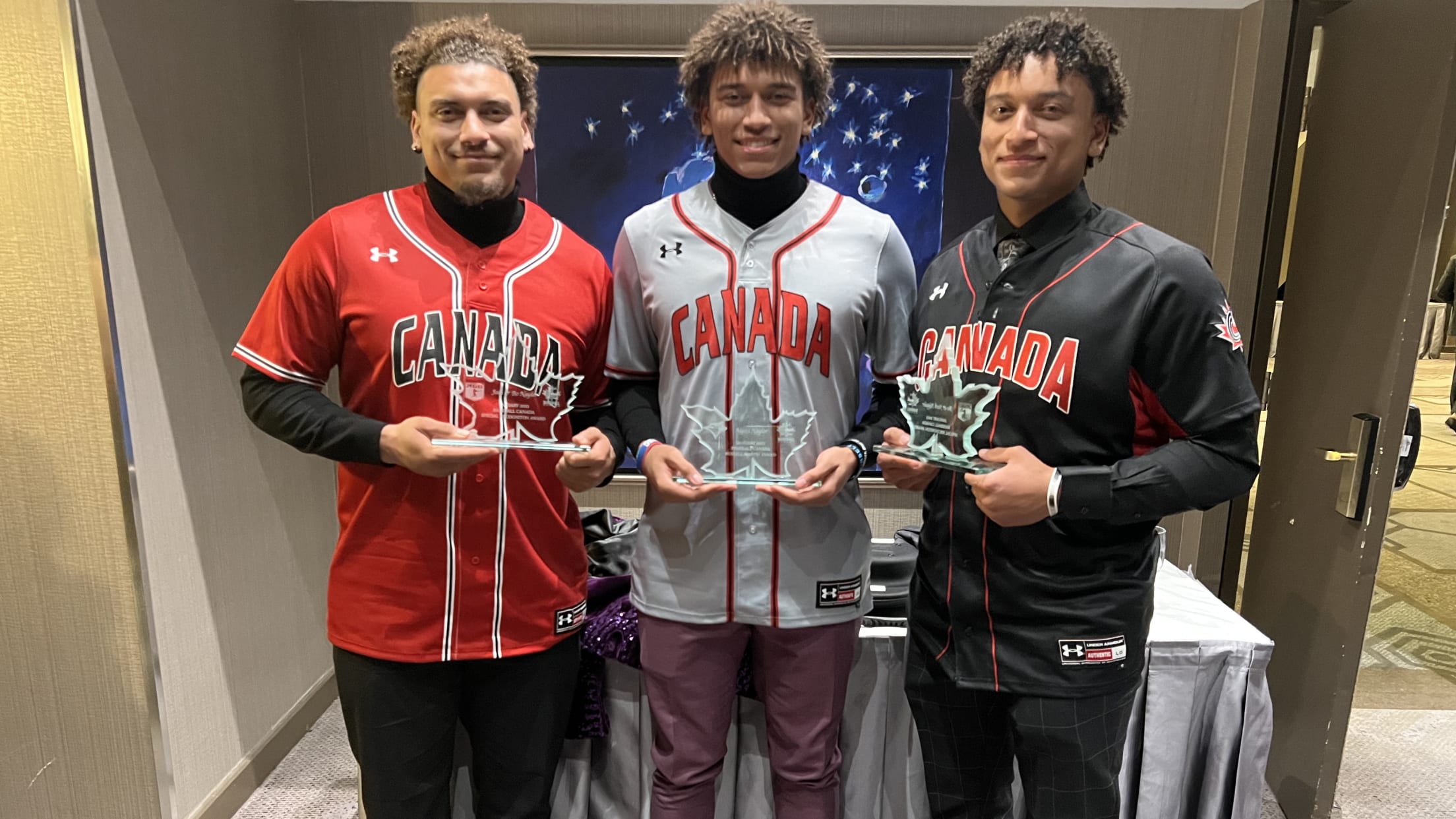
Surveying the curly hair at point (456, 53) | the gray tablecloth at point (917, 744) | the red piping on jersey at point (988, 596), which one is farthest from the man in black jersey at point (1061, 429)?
the curly hair at point (456, 53)

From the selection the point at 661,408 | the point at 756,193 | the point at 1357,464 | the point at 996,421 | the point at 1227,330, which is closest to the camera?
the point at 1227,330

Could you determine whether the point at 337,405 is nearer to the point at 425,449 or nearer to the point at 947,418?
the point at 425,449

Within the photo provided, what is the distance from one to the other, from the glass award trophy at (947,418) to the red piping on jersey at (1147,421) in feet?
0.69

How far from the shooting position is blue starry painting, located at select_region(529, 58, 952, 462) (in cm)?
256

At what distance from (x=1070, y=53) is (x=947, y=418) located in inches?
22.9

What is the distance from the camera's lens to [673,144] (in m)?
2.62

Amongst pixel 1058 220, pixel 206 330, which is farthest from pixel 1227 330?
pixel 206 330

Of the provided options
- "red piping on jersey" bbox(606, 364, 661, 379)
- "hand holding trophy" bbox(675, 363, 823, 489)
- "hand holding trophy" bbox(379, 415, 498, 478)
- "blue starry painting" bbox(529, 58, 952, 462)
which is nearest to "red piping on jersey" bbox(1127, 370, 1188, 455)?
"hand holding trophy" bbox(675, 363, 823, 489)

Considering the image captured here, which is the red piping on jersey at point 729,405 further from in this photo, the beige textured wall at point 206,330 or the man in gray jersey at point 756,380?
the beige textured wall at point 206,330

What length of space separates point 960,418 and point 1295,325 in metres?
1.68

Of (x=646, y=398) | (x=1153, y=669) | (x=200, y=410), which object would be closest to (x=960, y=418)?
(x=646, y=398)

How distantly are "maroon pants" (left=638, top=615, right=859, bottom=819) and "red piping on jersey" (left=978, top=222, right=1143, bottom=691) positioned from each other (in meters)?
0.27

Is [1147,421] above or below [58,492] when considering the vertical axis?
above

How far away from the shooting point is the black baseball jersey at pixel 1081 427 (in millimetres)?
1224
